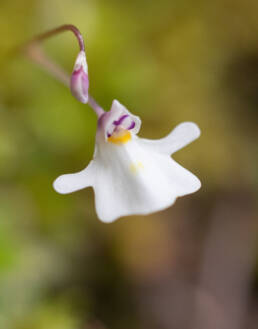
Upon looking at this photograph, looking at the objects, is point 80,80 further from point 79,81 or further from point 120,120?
point 120,120

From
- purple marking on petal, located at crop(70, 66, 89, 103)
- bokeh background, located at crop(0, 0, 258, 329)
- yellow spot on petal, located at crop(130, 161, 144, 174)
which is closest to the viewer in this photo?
purple marking on petal, located at crop(70, 66, 89, 103)

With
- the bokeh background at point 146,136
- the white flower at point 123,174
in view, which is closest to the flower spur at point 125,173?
the white flower at point 123,174

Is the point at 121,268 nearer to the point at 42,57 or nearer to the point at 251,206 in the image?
the point at 251,206

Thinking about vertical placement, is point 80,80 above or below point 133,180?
above

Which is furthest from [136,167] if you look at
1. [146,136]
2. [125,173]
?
[146,136]

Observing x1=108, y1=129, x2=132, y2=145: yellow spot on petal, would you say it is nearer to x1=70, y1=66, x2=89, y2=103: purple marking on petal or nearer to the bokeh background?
x1=70, y1=66, x2=89, y2=103: purple marking on petal

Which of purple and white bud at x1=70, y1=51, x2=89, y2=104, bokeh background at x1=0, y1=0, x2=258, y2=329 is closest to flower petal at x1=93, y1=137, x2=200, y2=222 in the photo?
purple and white bud at x1=70, y1=51, x2=89, y2=104

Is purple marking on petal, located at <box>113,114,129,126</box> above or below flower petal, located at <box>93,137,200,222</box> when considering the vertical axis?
above
